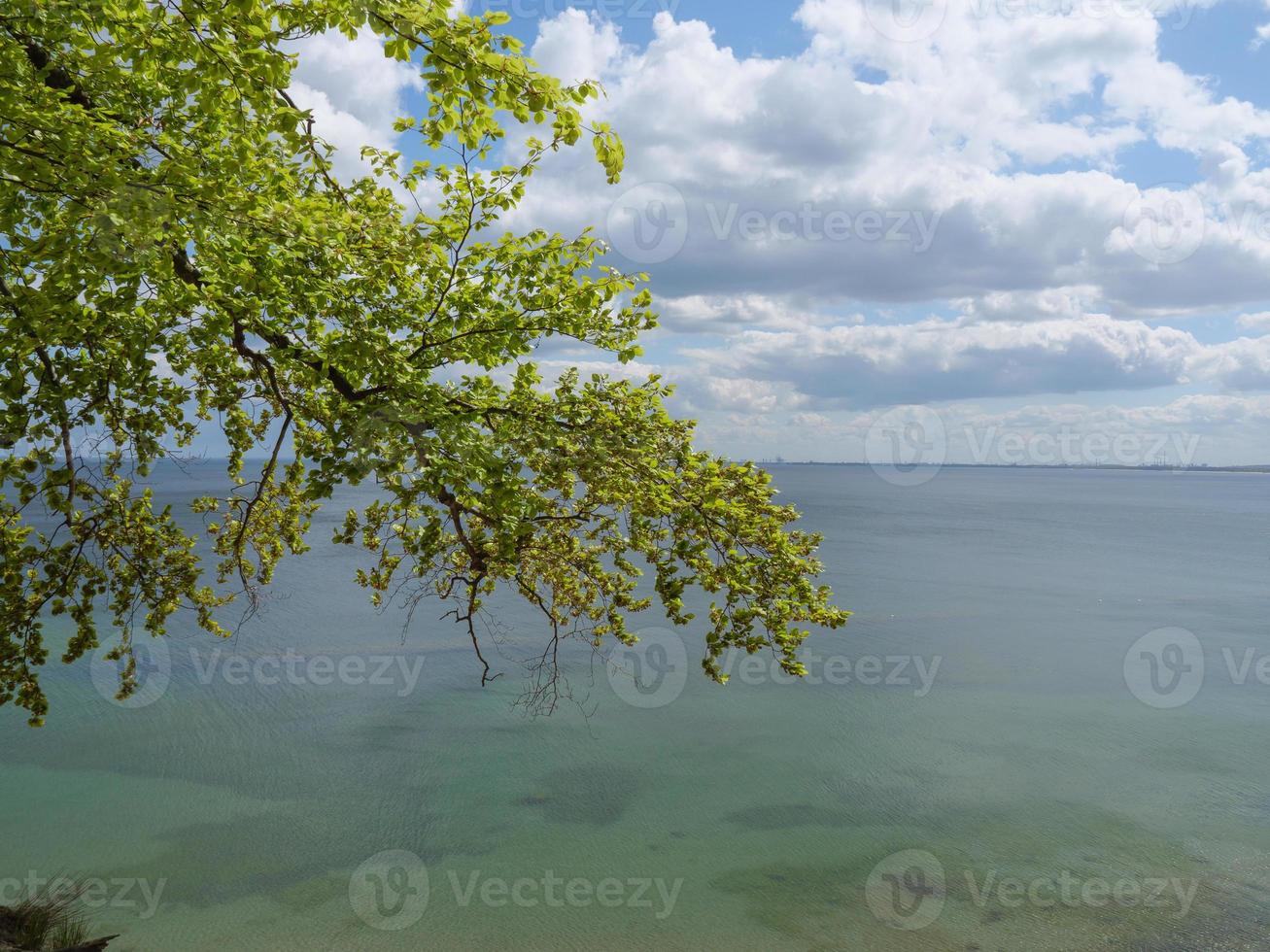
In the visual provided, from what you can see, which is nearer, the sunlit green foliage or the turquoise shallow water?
the sunlit green foliage

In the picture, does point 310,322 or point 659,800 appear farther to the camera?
point 659,800

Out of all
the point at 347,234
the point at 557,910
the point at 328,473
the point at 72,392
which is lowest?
the point at 557,910

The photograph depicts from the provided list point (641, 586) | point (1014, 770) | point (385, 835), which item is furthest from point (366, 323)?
point (641, 586)

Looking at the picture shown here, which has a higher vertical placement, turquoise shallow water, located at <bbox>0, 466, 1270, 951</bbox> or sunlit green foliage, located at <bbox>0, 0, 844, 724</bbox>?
sunlit green foliage, located at <bbox>0, 0, 844, 724</bbox>

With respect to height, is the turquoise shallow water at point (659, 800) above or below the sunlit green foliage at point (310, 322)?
below

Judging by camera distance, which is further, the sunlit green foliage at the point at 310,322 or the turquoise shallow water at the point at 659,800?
the turquoise shallow water at the point at 659,800

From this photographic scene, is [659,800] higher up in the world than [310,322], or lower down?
lower down

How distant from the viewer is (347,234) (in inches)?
356

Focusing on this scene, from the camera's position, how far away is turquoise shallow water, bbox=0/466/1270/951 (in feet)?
46.8

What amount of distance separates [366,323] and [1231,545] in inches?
3343

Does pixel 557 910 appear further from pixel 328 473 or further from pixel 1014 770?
pixel 1014 770

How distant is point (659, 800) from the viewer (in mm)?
18734

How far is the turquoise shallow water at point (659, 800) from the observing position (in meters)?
14.3

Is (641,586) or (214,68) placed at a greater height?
(214,68)
